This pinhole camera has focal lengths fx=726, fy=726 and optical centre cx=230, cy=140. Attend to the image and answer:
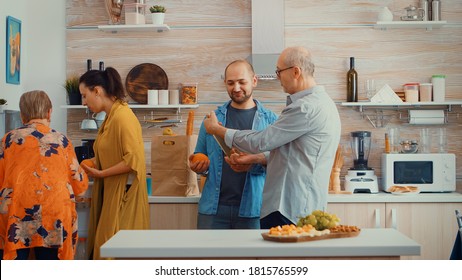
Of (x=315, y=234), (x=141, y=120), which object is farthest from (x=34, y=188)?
(x=141, y=120)

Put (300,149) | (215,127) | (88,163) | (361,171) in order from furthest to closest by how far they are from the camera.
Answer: (361,171)
(88,163)
(215,127)
(300,149)

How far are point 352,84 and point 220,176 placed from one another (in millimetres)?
1594

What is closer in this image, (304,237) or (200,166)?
(304,237)

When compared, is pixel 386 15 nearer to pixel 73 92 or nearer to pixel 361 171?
pixel 361 171

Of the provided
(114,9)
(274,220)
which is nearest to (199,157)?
(274,220)

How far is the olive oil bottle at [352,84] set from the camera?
4.84m

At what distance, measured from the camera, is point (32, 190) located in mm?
3254

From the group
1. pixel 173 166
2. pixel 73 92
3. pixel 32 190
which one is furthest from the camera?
pixel 73 92

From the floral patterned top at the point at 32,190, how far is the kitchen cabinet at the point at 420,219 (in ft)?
5.83

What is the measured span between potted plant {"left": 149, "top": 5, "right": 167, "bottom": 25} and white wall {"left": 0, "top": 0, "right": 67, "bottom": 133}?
655mm

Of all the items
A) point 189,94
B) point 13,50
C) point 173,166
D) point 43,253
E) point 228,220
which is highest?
point 13,50

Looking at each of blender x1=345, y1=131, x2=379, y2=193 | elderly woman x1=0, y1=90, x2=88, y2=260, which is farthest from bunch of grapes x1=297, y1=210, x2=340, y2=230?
blender x1=345, y1=131, x2=379, y2=193

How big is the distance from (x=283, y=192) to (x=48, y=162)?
3.56 ft
